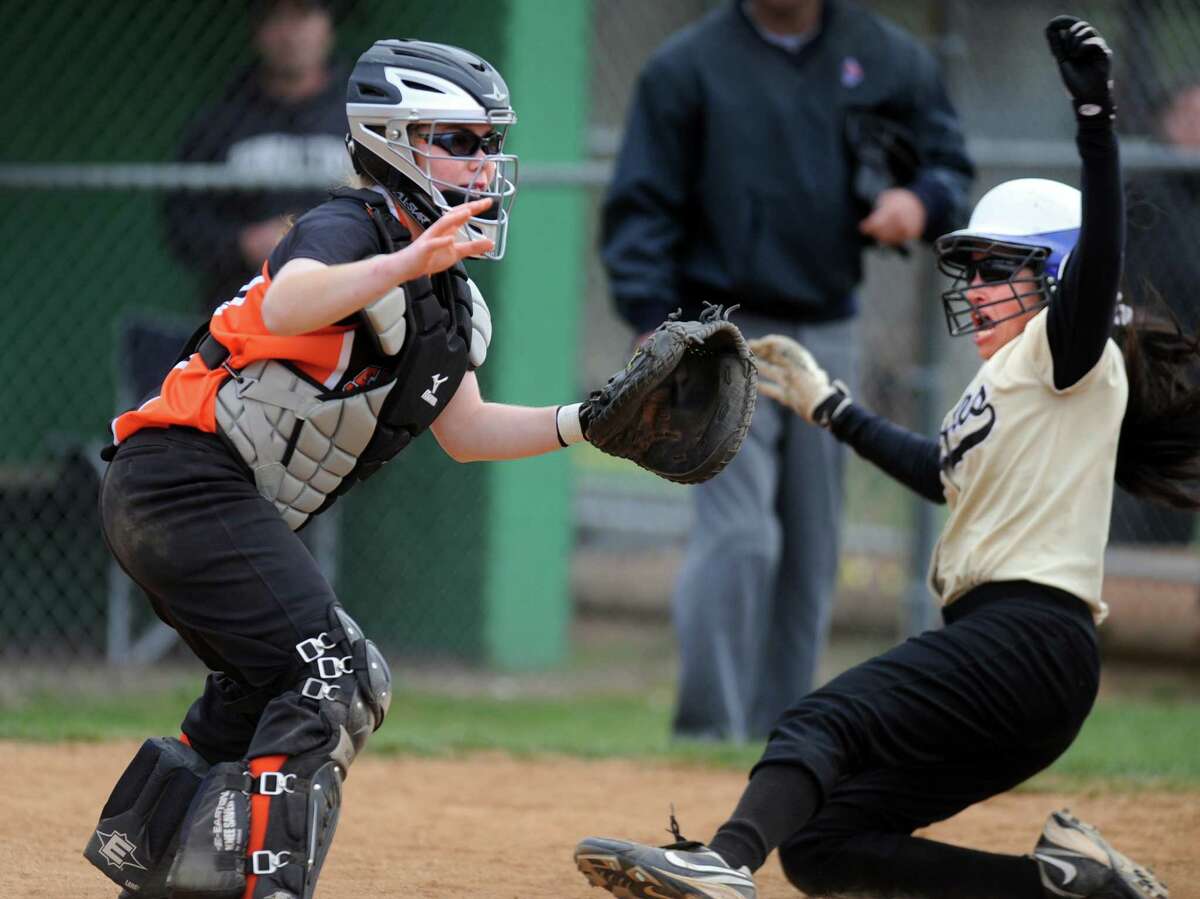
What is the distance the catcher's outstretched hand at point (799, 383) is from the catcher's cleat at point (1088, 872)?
3.73 feet

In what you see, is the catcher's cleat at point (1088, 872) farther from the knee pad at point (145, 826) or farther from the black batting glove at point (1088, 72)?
the knee pad at point (145, 826)

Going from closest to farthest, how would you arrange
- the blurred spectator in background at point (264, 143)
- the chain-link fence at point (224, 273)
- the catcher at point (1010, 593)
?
the catcher at point (1010, 593)
the blurred spectator in background at point (264, 143)
the chain-link fence at point (224, 273)

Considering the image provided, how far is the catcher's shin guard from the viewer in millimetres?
3018

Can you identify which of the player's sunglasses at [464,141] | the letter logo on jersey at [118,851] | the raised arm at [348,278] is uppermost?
the player's sunglasses at [464,141]

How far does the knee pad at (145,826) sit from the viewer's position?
10.9ft

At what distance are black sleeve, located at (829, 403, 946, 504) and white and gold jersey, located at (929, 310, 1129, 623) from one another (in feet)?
1.11

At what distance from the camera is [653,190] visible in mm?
5770

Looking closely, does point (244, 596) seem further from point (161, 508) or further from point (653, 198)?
point (653, 198)

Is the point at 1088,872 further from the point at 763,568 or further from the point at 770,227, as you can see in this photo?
the point at 770,227

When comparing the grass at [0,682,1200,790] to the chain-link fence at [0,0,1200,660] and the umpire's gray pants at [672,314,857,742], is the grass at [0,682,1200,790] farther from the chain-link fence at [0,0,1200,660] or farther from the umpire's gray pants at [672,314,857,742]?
the chain-link fence at [0,0,1200,660]

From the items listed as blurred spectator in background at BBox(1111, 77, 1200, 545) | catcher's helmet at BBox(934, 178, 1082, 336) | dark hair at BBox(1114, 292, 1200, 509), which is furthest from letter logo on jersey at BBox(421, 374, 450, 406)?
blurred spectator in background at BBox(1111, 77, 1200, 545)

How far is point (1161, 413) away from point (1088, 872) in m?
0.98

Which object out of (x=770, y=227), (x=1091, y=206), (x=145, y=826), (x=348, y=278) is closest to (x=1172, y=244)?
(x=770, y=227)

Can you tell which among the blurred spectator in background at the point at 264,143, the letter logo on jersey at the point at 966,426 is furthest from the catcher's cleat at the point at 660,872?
the blurred spectator in background at the point at 264,143
